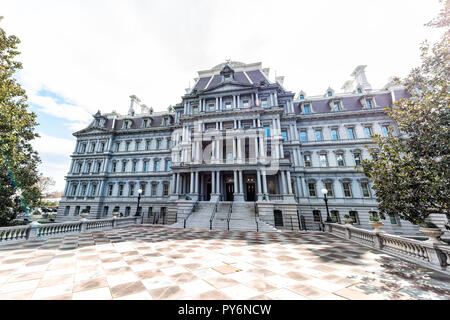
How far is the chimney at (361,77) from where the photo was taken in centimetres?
2732

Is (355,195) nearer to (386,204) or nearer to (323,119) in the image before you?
(323,119)

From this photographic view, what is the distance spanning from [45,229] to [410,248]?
1845 cm

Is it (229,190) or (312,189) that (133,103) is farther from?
(312,189)

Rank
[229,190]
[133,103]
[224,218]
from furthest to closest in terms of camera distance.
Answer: [133,103] → [229,190] → [224,218]

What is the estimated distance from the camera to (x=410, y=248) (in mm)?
6648

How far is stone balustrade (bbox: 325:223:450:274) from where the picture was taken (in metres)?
5.56

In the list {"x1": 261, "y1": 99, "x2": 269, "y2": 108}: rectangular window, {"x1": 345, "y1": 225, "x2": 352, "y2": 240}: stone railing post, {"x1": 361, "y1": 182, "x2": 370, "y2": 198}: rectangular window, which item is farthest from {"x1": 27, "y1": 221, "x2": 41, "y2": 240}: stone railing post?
{"x1": 361, "y1": 182, "x2": 370, "y2": 198}: rectangular window

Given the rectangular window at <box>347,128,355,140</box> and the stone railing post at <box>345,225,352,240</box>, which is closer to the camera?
the stone railing post at <box>345,225,352,240</box>

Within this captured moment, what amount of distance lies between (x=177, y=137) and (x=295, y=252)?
2532cm

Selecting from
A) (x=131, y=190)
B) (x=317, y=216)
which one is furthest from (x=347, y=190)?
(x=131, y=190)

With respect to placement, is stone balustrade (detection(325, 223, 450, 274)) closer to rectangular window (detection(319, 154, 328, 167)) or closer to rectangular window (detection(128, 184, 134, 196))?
rectangular window (detection(319, 154, 328, 167))

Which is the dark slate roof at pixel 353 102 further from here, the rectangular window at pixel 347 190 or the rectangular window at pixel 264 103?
the rectangular window at pixel 347 190

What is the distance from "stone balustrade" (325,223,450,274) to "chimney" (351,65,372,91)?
26.8 meters

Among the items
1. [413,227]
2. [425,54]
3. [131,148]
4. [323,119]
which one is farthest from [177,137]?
[413,227]
